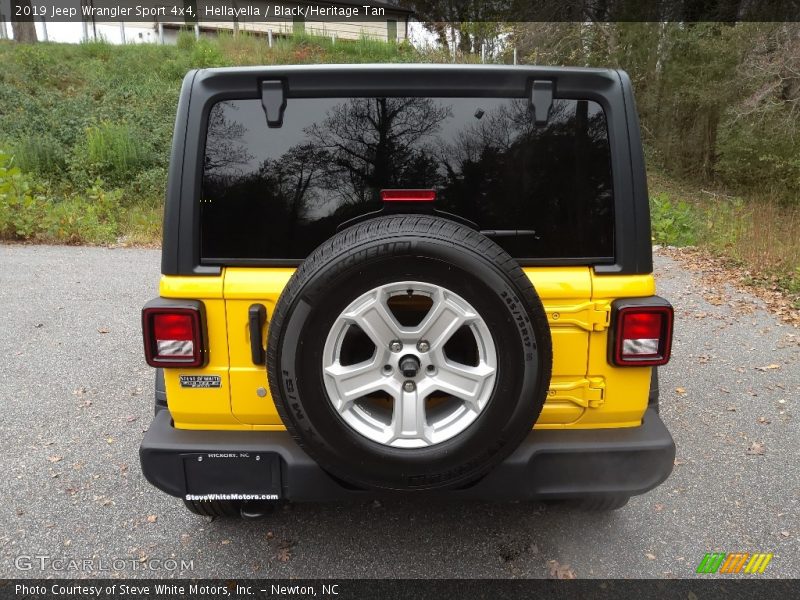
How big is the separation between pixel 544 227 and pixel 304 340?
103 centimetres

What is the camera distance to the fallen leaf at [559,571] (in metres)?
2.51

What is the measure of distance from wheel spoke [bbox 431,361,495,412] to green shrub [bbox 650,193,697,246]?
9.28 metres

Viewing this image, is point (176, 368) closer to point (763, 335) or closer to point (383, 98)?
point (383, 98)

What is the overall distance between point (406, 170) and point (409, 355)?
0.72 m

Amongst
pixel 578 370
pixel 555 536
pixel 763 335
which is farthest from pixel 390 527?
pixel 763 335

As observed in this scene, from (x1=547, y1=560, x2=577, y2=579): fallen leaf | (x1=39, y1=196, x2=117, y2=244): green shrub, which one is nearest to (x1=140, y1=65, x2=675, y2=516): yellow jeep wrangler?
(x1=547, y1=560, x2=577, y2=579): fallen leaf

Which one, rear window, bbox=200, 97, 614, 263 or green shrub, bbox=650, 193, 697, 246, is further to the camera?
green shrub, bbox=650, 193, 697, 246

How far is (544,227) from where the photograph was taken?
7.36 ft

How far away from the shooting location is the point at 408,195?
2.21 m

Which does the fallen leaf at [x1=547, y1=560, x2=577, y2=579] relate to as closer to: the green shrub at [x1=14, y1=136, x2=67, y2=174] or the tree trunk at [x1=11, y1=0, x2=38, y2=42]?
the green shrub at [x1=14, y1=136, x2=67, y2=174]

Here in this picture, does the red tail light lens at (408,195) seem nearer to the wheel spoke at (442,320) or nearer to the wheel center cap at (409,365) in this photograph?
the wheel spoke at (442,320)

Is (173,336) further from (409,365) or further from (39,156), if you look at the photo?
(39,156)

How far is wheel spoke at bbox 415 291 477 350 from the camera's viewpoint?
2.00 m

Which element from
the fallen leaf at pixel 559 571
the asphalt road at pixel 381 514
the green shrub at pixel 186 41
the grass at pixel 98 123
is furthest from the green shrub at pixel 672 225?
the green shrub at pixel 186 41
